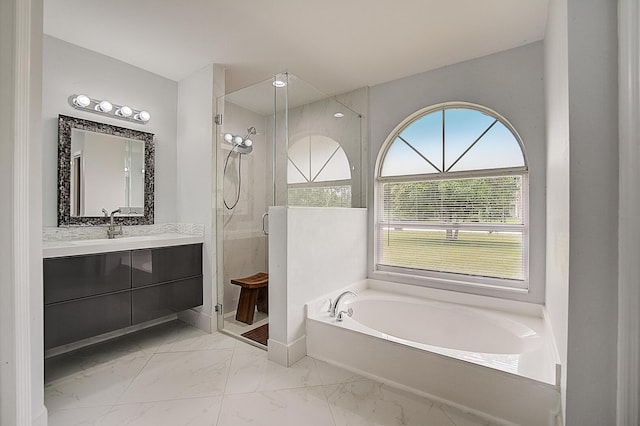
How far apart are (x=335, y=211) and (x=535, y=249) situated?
64.7 inches

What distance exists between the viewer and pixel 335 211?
262cm

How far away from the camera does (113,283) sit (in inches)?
86.2

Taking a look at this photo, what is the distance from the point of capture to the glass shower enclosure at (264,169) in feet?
7.44

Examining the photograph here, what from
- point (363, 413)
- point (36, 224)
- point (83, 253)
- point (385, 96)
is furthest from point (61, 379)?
point (385, 96)

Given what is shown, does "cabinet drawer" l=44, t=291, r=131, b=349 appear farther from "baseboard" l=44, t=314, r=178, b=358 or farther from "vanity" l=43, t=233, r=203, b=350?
"baseboard" l=44, t=314, r=178, b=358

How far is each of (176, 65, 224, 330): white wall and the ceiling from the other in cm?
19

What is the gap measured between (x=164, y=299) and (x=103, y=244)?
0.69m

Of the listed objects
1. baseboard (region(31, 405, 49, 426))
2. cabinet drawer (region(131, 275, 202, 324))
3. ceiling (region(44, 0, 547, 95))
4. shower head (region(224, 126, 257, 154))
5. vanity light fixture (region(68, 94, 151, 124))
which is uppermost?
ceiling (region(44, 0, 547, 95))

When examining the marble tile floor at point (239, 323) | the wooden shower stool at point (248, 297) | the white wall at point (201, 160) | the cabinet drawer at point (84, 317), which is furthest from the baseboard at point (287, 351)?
the cabinet drawer at point (84, 317)

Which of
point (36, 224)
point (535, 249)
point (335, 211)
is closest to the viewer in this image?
point (36, 224)

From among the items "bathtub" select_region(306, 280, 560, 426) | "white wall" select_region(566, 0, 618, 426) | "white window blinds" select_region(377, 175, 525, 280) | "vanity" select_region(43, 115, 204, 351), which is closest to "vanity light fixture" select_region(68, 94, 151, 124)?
"vanity" select_region(43, 115, 204, 351)

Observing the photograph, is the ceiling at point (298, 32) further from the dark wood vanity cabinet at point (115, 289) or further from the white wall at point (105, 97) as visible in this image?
the dark wood vanity cabinet at point (115, 289)

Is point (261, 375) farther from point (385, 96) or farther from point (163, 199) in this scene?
point (385, 96)

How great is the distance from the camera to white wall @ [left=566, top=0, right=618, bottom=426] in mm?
1093
